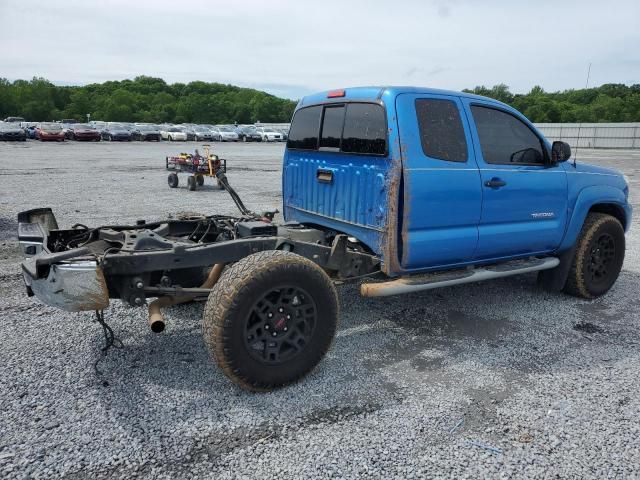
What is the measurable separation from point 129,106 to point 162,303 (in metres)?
117

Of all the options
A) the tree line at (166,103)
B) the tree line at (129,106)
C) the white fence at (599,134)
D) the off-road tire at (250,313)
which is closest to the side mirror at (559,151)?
the off-road tire at (250,313)

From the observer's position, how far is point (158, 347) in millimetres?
4164

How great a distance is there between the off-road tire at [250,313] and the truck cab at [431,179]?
82 cm

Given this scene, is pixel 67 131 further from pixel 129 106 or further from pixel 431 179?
pixel 129 106

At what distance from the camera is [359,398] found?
3449 millimetres

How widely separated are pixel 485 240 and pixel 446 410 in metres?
1.77

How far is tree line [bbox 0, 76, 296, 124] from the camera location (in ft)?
319

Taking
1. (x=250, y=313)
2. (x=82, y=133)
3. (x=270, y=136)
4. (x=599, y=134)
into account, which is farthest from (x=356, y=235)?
(x=599, y=134)

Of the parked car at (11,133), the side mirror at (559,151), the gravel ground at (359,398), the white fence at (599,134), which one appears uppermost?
the white fence at (599,134)

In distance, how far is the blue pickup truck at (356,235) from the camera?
3.40 m

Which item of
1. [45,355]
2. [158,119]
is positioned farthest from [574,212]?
[158,119]

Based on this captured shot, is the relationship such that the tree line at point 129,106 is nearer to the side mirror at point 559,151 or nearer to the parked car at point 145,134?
the parked car at point 145,134

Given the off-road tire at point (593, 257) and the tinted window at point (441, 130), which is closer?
the tinted window at point (441, 130)

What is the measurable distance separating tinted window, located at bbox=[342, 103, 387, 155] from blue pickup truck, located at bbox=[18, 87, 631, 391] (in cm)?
1
